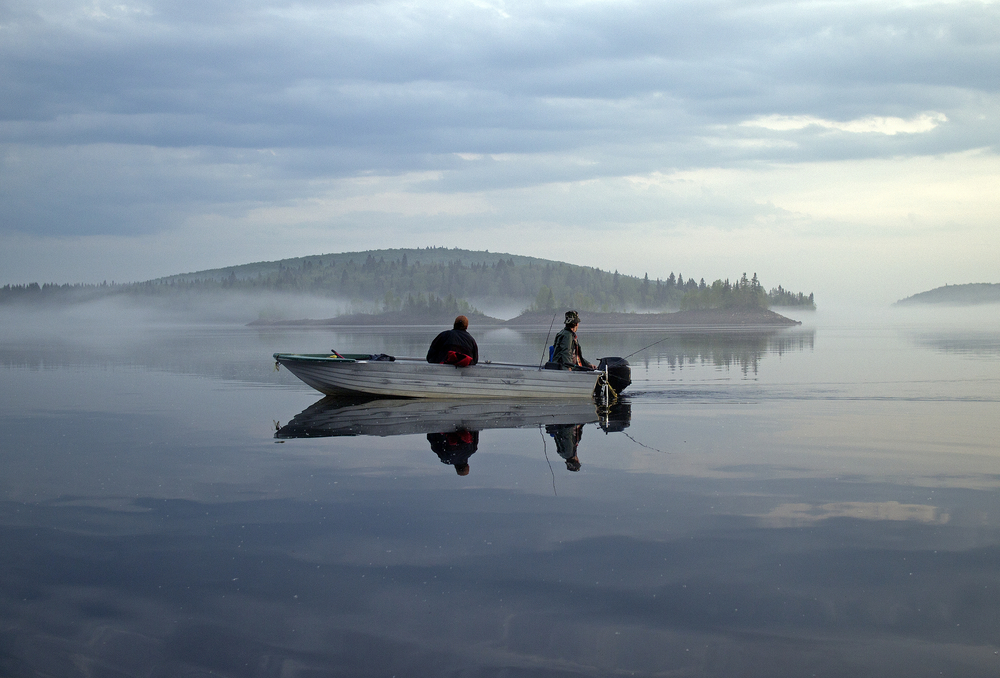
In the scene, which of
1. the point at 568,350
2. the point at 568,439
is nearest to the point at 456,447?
the point at 568,439

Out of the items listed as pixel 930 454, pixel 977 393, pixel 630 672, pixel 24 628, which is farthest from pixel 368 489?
pixel 977 393

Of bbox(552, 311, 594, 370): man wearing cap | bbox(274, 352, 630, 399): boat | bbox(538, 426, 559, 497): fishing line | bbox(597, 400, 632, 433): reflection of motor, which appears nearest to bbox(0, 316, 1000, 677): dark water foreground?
bbox(538, 426, 559, 497): fishing line

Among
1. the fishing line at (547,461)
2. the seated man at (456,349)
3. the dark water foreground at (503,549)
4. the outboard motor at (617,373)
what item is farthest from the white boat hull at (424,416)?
the fishing line at (547,461)

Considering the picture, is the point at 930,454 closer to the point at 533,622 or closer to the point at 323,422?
the point at 533,622

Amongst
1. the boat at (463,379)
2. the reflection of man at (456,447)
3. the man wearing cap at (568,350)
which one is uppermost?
the man wearing cap at (568,350)

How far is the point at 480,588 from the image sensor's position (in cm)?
815

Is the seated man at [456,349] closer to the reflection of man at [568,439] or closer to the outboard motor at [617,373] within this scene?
the outboard motor at [617,373]

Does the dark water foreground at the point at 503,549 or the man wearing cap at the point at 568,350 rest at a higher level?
the man wearing cap at the point at 568,350

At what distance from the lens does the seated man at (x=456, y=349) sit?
23.8m

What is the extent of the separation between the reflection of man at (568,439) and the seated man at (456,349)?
186 inches

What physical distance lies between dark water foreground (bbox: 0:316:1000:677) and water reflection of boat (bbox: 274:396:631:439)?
467 mm

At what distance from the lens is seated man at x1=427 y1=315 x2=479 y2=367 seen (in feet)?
78.1

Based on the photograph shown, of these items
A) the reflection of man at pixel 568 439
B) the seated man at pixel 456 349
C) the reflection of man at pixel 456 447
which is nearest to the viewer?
the reflection of man at pixel 456 447

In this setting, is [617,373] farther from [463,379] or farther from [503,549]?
[503,549]
